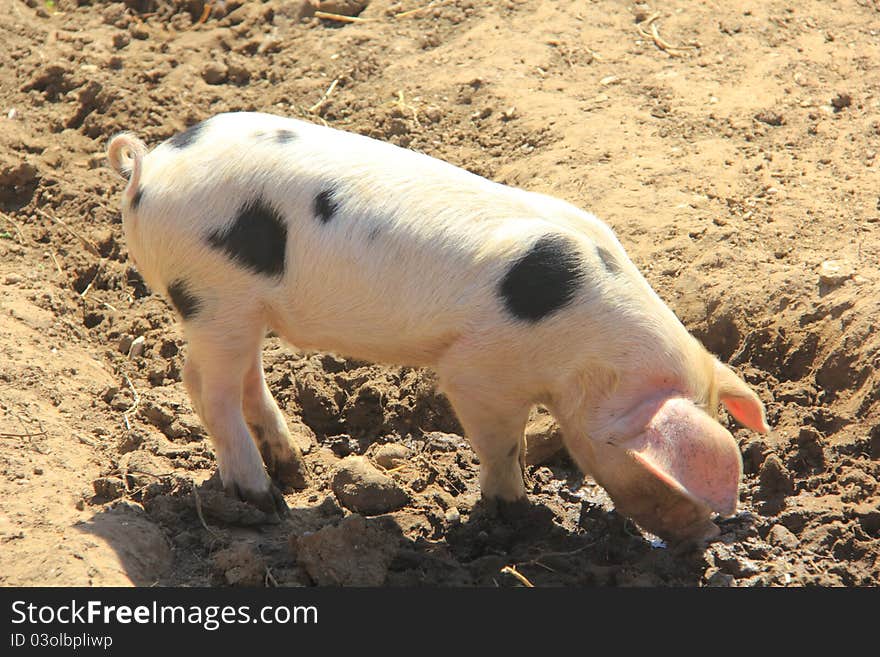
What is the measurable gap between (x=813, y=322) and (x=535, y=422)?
1452 mm

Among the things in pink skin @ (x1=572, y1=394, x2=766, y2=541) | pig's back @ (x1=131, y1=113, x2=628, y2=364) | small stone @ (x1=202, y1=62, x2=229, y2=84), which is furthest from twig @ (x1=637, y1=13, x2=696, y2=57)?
pink skin @ (x1=572, y1=394, x2=766, y2=541)

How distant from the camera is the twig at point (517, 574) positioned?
4.61 meters

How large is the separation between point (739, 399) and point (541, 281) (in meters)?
1.00

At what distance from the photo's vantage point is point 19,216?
276 inches

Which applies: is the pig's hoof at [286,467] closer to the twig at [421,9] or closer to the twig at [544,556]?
the twig at [544,556]

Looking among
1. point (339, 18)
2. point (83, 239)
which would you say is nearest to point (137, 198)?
point (83, 239)

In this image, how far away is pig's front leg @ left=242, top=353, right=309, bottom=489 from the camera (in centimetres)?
521

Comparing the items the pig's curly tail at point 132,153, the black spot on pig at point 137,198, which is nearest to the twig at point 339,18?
the pig's curly tail at point 132,153

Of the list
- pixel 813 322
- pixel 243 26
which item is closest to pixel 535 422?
pixel 813 322

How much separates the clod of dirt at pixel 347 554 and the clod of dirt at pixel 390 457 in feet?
2.94

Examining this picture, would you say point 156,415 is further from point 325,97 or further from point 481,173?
point 325,97

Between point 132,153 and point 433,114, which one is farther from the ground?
point 132,153

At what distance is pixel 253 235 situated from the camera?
454 cm

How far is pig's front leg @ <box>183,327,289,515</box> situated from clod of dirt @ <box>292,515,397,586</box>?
47 centimetres
